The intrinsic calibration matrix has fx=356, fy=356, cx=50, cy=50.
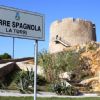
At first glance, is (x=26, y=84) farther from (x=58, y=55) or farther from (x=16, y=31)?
(x=16, y=31)

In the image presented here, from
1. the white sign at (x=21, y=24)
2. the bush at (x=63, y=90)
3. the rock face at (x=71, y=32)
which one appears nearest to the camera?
the white sign at (x=21, y=24)

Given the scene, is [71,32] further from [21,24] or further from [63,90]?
[21,24]

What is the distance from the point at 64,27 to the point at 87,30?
3.28m

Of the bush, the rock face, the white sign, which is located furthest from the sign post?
the rock face

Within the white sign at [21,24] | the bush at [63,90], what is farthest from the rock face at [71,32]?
the white sign at [21,24]

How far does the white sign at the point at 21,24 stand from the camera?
772cm

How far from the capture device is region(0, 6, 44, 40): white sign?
7723 millimetres

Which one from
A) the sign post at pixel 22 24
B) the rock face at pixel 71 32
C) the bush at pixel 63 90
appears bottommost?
the bush at pixel 63 90

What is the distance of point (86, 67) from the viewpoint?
35688 millimetres

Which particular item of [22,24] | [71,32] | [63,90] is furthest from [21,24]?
[71,32]

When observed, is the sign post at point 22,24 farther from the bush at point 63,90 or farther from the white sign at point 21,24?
the bush at point 63,90

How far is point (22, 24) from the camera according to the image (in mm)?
7934

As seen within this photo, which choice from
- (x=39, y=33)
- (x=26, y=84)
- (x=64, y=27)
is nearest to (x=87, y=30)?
(x=64, y=27)

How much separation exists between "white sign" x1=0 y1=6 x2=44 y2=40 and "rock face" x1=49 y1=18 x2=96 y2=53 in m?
41.3
